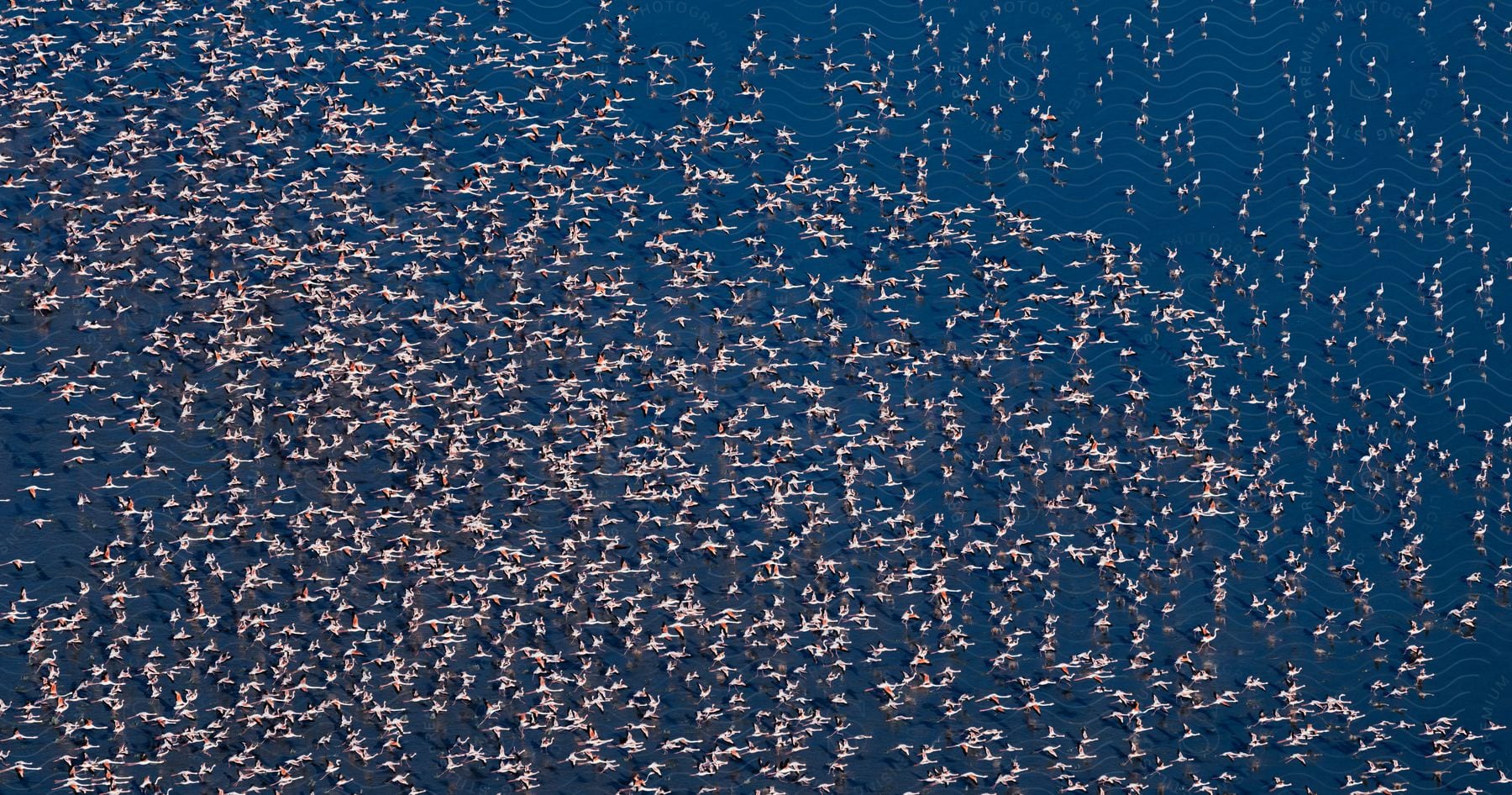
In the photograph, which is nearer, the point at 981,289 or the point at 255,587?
the point at 255,587

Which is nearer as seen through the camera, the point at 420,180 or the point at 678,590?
the point at 678,590

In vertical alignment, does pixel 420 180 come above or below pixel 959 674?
above

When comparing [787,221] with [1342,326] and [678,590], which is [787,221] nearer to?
[678,590]

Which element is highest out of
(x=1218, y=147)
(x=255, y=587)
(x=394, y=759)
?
(x=1218, y=147)

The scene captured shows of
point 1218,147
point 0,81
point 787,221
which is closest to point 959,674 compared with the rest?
point 787,221

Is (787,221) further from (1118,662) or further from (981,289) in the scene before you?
(1118,662)

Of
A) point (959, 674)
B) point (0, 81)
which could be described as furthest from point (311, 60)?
point (959, 674)

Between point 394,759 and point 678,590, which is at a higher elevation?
point 678,590
